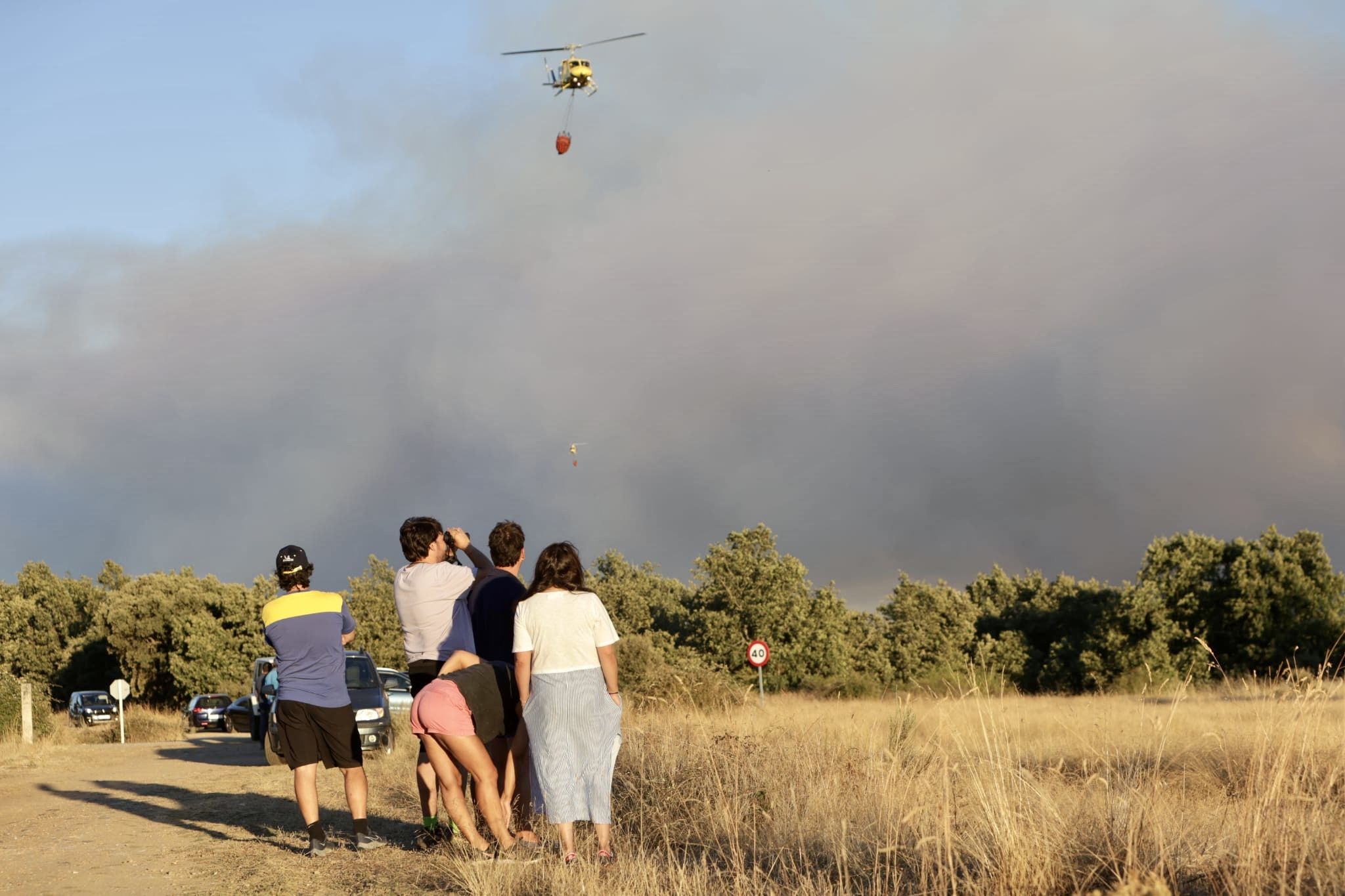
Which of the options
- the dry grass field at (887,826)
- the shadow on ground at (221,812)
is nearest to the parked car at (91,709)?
the shadow on ground at (221,812)

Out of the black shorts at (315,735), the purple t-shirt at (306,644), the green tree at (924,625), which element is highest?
the purple t-shirt at (306,644)

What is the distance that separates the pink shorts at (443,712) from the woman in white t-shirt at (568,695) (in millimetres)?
599

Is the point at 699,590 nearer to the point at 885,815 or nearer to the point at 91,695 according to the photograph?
the point at 91,695

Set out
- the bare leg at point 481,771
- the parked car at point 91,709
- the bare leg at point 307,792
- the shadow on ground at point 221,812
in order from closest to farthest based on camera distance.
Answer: the bare leg at point 481,771 → the bare leg at point 307,792 → the shadow on ground at point 221,812 → the parked car at point 91,709

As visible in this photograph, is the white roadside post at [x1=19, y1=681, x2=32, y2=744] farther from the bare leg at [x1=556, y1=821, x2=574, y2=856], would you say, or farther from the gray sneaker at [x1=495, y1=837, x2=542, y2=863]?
the bare leg at [x1=556, y1=821, x2=574, y2=856]

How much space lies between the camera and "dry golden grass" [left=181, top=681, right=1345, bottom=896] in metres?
4.90

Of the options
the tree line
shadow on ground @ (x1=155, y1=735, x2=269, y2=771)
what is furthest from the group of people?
the tree line

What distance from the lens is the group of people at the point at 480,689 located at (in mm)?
6711

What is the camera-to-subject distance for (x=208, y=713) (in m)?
41.2

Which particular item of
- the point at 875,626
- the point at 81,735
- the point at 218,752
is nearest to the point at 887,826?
the point at 218,752

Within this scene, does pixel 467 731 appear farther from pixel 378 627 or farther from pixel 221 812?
pixel 378 627

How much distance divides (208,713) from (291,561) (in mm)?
36377

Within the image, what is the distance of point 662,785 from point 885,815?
8.03 ft

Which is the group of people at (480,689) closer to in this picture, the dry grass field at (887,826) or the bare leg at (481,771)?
the bare leg at (481,771)
